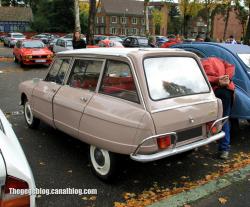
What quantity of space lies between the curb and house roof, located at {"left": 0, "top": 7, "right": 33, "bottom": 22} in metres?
73.4

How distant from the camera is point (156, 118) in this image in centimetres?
416

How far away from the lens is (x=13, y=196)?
245 centimetres

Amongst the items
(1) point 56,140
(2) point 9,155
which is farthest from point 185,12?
(2) point 9,155

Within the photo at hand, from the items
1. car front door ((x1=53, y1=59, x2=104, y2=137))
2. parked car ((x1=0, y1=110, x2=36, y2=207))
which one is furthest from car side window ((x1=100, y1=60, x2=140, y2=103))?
parked car ((x1=0, y1=110, x2=36, y2=207))

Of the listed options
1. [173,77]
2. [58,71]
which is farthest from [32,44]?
[173,77]

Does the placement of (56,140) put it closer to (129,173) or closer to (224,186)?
(129,173)

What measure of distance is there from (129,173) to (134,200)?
2.65ft

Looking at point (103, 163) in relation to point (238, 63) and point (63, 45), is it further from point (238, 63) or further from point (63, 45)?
point (63, 45)

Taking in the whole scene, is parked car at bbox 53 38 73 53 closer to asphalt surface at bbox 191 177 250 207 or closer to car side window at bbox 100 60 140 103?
car side window at bbox 100 60 140 103

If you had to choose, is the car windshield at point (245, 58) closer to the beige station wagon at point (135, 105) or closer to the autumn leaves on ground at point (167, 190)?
the beige station wagon at point (135, 105)

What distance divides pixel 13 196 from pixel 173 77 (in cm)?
288

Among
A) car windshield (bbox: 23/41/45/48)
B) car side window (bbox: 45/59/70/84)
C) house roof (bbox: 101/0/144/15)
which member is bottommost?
car windshield (bbox: 23/41/45/48)

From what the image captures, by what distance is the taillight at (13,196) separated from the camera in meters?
2.42

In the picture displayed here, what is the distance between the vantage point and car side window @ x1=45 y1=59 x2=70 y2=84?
18.9ft
